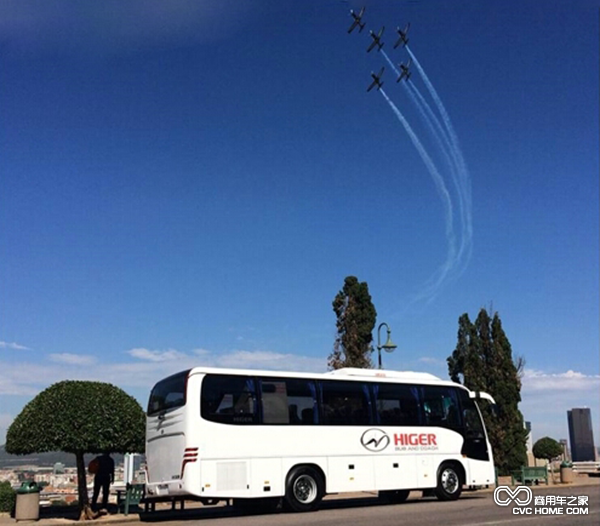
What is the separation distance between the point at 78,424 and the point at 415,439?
353 inches

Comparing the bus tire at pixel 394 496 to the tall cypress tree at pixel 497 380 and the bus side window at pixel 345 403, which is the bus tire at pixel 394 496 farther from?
the tall cypress tree at pixel 497 380

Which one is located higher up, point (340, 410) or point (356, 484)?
point (340, 410)

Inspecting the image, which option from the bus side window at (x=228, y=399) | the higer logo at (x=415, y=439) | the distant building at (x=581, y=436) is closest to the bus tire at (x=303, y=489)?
the bus side window at (x=228, y=399)

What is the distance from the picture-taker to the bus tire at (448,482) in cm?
1952

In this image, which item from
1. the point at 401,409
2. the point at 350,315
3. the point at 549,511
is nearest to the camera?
the point at 549,511

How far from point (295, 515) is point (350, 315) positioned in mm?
17508

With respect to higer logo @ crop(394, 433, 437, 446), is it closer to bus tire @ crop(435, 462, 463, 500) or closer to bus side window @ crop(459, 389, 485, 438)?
bus tire @ crop(435, 462, 463, 500)

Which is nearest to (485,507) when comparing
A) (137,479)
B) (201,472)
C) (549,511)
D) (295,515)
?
(549,511)

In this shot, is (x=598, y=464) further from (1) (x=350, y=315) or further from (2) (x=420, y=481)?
(2) (x=420, y=481)

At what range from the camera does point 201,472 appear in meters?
15.5

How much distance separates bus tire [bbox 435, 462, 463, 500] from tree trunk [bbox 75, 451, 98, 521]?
9.34 metres

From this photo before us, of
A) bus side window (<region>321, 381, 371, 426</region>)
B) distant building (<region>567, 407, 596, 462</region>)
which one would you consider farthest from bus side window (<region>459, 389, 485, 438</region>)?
distant building (<region>567, 407, 596, 462</region>)

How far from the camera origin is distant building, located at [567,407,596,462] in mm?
83375

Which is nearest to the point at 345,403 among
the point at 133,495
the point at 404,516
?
the point at 404,516
